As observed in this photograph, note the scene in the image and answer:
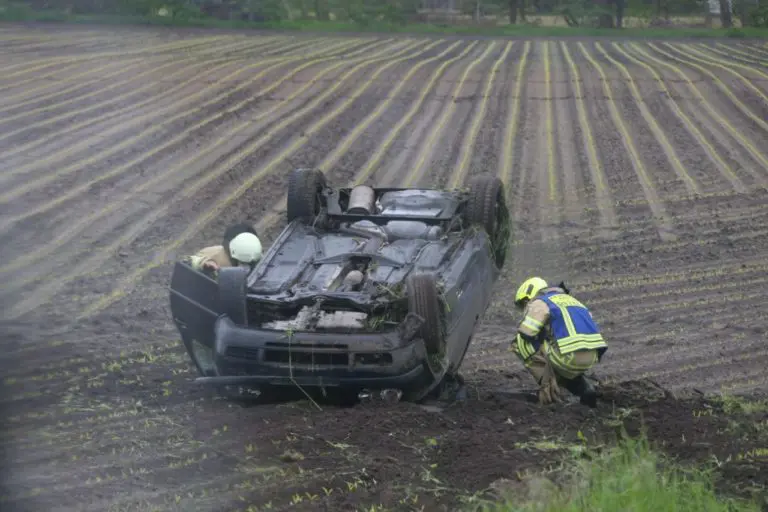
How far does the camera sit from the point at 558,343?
397 inches

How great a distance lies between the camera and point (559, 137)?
24516 millimetres

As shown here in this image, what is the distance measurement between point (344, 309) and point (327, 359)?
0.58 m

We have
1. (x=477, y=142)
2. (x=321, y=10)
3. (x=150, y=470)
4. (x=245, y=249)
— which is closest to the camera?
(x=150, y=470)

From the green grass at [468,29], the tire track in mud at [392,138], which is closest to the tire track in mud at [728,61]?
the green grass at [468,29]

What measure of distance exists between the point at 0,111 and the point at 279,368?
1731cm

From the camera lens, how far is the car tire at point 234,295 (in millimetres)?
9961

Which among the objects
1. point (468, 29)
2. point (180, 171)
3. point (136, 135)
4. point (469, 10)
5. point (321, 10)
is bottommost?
point (180, 171)

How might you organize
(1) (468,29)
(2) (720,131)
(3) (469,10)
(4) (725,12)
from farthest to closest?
(3) (469,10)
(4) (725,12)
(1) (468,29)
(2) (720,131)

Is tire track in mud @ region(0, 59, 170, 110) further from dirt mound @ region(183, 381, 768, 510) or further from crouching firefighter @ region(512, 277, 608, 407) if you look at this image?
dirt mound @ region(183, 381, 768, 510)

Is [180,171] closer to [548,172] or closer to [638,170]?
[548,172]

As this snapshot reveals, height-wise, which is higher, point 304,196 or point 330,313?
point 304,196

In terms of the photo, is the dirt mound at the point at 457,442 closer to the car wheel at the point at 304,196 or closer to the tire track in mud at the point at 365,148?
the car wheel at the point at 304,196

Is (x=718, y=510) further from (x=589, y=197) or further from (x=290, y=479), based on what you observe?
(x=589, y=197)

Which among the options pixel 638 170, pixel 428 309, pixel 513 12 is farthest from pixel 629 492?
pixel 513 12
